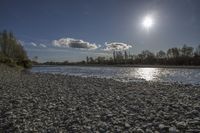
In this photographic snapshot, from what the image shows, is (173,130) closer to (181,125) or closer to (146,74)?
(181,125)

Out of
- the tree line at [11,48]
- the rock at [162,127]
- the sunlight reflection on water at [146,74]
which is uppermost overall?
the tree line at [11,48]

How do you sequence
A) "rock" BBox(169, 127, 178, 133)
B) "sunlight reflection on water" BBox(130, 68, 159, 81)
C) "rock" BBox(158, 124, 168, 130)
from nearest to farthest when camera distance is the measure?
"rock" BBox(169, 127, 178, 133), "rock" BBox(158, 124, 168, 130), "sunlight reflection on water" BBox(130, 68, 159, 81)

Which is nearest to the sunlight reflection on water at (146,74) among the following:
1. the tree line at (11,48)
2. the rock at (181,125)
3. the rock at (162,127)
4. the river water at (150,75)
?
the river water at (150,75)

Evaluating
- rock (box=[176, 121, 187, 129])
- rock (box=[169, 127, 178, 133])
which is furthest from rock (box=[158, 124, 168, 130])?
rock (box=[176, 121, 187, 129])

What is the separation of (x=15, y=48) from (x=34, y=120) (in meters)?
81.1

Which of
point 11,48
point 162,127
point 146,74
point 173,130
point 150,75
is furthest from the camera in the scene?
point 11,48

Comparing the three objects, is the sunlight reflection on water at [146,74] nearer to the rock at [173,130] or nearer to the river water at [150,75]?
the river water at [150,75]

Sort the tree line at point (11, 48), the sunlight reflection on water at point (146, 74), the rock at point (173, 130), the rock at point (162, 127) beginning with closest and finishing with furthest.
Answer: the rock at point (173, 130) → the rock at point (162, 127) → the sunlight reflection on water at point (146, 74) → the tree line at point (11, 48)

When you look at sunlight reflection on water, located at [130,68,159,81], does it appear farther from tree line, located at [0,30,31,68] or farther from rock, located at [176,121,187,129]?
tree line, located at [0,30,31,68]

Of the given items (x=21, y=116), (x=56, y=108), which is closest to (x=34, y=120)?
(x=21, y=116)

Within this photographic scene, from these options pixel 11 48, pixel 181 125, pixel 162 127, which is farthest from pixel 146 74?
pixel 11 48

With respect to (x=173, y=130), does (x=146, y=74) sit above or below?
below

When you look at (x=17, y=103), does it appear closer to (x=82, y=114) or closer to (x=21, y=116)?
A: (x=21, y=116)

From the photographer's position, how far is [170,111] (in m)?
9.32
